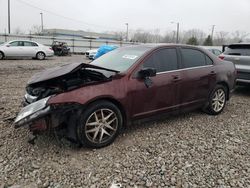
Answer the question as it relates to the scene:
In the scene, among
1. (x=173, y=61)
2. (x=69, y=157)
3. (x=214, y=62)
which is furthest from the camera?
(x=214, y=62)

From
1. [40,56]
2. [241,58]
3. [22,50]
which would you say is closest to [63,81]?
[241,58]

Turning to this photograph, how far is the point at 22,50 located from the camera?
48.8 feet

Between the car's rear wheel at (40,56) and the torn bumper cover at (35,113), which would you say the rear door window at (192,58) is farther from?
the car's rear wheel at (40,56)

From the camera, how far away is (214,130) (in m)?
3.95

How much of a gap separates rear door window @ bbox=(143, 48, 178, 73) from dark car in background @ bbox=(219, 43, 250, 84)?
3264mm

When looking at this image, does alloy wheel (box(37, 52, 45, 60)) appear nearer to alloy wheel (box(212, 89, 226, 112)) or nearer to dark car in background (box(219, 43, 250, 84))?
dark car in background (box(219, 43, 250, 84))

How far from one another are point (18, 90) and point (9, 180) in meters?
4.26

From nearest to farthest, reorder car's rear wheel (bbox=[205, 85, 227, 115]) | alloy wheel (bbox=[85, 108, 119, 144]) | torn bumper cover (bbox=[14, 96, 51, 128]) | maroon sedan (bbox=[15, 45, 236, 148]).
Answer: torn bumper cover (bbox=[14, 96, 51, 128]) < maroon sedan (bbox=[15, 45, 236, 148]) < alloy wheel (bbox=[85, 108, 119, 144]) < car's rear wheel (bbox=[205, 85, 227, 115])

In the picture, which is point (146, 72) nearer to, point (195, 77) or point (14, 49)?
point (195, 77)

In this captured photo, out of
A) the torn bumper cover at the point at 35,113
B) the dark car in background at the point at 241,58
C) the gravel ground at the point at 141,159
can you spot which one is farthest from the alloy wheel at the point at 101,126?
the dark car in background at the point at 241,58

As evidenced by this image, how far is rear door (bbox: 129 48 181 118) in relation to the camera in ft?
11.1

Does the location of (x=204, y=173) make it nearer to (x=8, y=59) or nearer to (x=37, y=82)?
(x=37, y=82)

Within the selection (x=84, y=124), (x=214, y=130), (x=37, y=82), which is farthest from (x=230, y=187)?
(x=37, y=82)

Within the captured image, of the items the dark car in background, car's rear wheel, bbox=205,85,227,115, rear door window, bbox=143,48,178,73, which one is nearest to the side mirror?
→ rear door window, bbox=143,48,178,73
